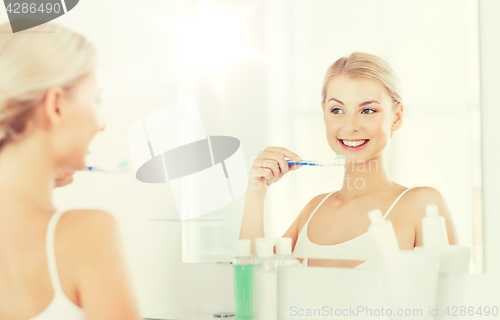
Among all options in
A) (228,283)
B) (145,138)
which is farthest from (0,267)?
(228,283)

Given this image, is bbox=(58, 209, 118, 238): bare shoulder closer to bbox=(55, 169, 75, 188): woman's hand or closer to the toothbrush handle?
bbox=(55, 169, 75, 188): woman's hand

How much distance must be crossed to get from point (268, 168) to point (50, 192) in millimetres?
621

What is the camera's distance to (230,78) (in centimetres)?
108

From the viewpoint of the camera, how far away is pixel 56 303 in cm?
107

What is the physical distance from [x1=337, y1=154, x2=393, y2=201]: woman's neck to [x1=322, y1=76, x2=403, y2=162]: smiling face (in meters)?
0.01

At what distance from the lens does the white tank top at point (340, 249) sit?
3.12 ft

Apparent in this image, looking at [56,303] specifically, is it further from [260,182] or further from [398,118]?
[398,118]

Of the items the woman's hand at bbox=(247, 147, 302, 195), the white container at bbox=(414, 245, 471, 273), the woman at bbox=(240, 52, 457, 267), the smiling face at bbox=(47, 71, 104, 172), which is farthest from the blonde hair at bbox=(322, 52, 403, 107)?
the smiling face at bbox=(47, 71, 104, 172)

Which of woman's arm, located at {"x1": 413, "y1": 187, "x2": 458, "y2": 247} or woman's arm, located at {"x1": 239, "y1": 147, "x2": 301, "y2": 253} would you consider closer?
woman's arm, located at {"x1": 413, "y1": 187, "x2": 458, "y2": 247}

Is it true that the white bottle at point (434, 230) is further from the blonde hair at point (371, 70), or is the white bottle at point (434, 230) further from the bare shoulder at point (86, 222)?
the bare shoulder at point (86, 222)

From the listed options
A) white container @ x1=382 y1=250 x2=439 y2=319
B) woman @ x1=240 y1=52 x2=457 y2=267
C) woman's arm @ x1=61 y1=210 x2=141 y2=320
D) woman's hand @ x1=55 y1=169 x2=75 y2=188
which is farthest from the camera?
woman's hand @ x1=55 y1=169 x2=75 y2=188

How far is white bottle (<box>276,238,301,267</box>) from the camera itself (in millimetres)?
981

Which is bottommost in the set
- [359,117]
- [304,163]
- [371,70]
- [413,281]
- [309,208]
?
[413,281]

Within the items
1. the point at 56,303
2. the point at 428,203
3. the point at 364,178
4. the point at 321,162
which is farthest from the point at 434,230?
the point at 56,303
